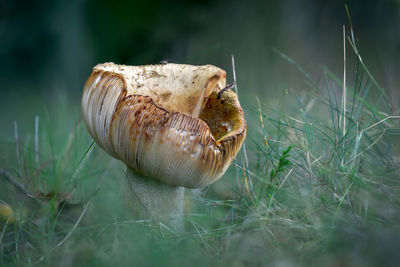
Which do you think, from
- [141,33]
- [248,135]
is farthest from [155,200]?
[141,33]

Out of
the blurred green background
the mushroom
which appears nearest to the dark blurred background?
the blurred green background

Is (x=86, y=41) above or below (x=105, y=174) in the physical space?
above

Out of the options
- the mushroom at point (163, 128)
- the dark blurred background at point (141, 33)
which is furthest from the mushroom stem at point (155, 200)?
the dark blurred background at point (141, 33)

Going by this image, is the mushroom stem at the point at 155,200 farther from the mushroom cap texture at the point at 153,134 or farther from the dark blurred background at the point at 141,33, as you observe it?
the dark blurred background at the point at 141,33

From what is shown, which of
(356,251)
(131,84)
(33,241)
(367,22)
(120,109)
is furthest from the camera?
(367,22)

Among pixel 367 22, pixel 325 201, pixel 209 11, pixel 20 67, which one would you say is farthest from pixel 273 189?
pixel 20 67

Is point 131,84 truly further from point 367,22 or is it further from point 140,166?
→ point 367,22

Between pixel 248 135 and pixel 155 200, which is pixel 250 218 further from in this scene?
pixel 248 135
